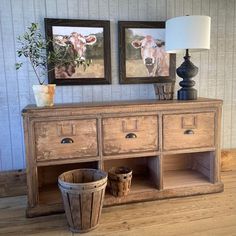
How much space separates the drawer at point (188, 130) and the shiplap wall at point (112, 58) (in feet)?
1.85

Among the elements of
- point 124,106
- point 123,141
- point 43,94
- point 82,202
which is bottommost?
point 82,202

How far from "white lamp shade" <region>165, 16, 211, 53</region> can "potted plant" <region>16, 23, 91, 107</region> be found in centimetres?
85

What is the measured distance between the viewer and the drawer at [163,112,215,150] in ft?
7.54

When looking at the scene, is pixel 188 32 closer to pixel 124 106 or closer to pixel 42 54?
pixel 124 106

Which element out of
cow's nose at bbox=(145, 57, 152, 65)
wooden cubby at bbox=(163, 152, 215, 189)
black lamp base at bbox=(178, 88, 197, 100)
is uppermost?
cow's nose at bbox=(145, 57, 152, 65)

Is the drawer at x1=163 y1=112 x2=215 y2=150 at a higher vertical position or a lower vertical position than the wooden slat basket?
higher

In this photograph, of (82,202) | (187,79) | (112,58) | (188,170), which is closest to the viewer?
(82,202)

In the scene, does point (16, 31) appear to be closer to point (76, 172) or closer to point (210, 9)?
point (76, 172)

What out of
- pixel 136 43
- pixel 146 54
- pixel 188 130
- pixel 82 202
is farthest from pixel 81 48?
pixel 82 202

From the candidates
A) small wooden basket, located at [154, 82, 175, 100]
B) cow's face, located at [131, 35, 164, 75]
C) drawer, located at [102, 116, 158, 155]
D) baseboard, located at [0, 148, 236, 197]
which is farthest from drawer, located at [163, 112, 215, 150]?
baseboard, located at [0, 148, 236, 197]

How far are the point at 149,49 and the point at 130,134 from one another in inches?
39.0

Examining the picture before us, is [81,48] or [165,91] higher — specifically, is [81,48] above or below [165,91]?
above

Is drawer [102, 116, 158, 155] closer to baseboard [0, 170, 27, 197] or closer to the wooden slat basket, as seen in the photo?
the wooden slat basket

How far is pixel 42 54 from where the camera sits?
2408 millimetres
